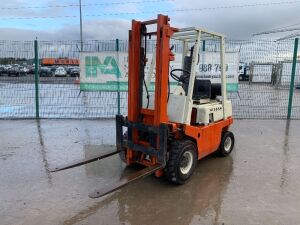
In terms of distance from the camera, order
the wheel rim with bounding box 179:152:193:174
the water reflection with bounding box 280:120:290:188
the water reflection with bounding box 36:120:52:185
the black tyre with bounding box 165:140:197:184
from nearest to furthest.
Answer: the black tyre with bounding box 165:140:197:184 → the wheel rim with bounding box 179:152:193:174 → the water reflection with bounding box 280:120:290:188 → the water reflection with bounding box 36:120:52:185

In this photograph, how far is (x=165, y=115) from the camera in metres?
4.70

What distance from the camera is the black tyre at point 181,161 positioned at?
4586 mm

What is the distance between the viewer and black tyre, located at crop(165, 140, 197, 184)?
459 centimetres

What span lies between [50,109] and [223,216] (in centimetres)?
945

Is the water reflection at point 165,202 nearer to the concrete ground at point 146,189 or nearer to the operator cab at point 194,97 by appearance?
the concrete ground at point 146,189

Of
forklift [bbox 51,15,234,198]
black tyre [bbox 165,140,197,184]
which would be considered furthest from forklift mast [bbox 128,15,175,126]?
black tyre [bbox 165,140,197,184]

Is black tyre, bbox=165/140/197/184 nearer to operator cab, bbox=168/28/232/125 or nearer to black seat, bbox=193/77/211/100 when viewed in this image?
operator cab, bbox=168/28/232/125

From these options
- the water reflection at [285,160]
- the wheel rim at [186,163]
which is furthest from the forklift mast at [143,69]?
the water reflection at [285,160]

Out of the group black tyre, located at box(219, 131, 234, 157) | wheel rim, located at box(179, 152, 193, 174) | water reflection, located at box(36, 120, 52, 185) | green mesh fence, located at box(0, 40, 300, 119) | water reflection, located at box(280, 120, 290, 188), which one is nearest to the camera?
wheel rim, located at box(179, 152, 193, 174)

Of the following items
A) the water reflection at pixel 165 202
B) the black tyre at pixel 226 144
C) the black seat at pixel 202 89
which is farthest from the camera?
the black tyre at pixel 226 144

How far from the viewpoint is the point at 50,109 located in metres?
11.9

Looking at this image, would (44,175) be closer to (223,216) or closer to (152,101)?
(152,101)

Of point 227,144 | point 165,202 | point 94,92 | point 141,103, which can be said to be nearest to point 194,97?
point 141,103

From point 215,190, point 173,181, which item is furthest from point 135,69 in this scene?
point 215,190
